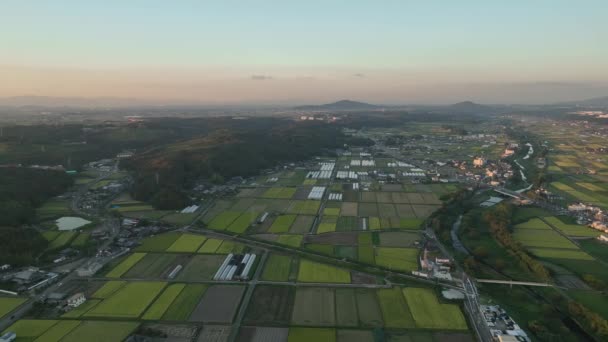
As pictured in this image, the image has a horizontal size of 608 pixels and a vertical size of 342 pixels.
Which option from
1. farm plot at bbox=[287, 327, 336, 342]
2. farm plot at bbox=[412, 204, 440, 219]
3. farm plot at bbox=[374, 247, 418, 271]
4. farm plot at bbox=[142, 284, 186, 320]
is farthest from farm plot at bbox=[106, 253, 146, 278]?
farm plot at bbox=[412, 204, 440, 219]

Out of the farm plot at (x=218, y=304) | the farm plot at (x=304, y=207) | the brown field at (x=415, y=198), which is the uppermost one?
the brown field at (x=415, y=198)

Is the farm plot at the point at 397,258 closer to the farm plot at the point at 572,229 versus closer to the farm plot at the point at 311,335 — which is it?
the farm plot at the point at 311,335

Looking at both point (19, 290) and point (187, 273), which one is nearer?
point (19, 290)

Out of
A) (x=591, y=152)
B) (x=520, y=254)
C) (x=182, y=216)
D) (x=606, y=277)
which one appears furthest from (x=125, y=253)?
(x=591, y=152)

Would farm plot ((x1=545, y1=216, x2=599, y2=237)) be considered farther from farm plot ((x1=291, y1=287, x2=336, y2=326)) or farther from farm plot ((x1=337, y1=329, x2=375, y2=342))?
farm plot ((x1=337, y1=329, x2=375, y2=342))

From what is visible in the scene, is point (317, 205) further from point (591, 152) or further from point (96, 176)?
point (591, 152)

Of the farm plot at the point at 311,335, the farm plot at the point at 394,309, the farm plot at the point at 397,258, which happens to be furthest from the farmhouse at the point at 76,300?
the farm plot at the point at 397,258

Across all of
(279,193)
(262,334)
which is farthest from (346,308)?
(279,193)
